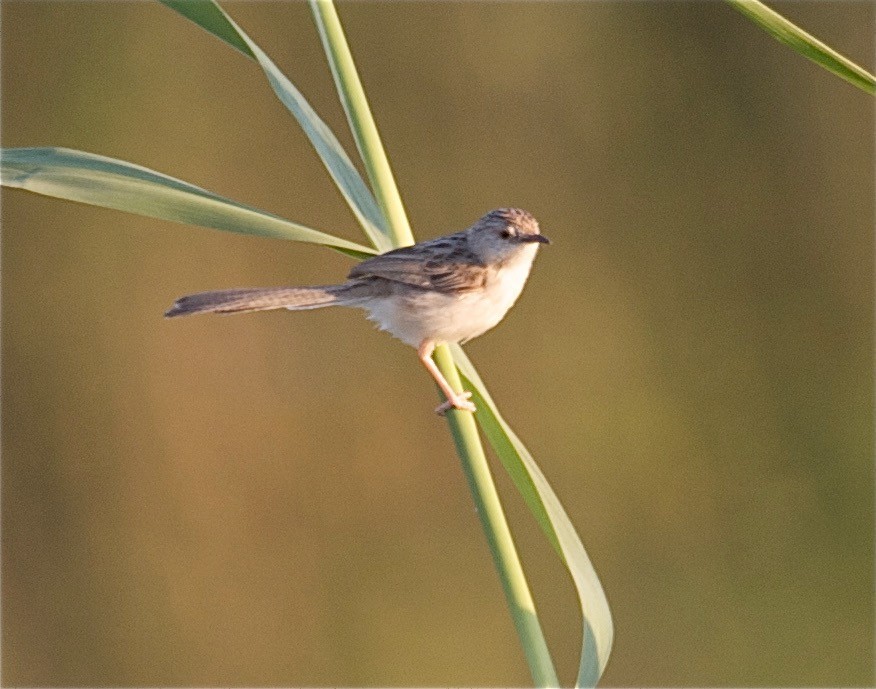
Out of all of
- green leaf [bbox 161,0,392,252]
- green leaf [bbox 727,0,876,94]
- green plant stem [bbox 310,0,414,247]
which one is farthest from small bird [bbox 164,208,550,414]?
green leaf [bbox 727,0,876,94]

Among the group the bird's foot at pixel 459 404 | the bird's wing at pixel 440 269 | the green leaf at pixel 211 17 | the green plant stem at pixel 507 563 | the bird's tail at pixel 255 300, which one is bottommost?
the green plant stem at pixel 507 563

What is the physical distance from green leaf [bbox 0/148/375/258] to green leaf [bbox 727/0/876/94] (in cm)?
77

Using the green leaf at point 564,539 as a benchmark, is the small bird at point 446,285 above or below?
above

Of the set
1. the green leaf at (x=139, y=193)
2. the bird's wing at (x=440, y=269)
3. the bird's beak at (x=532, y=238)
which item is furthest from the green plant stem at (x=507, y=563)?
the bird's beak at (x=532, y=238)

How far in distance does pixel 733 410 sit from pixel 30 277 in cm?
311

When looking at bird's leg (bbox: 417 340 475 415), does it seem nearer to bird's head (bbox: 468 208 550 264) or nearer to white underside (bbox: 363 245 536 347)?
white underside (bbox: 363 245 536 347)

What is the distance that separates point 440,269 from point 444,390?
0.70 meters

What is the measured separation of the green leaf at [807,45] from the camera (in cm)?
172

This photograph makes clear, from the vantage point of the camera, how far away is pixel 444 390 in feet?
7.11

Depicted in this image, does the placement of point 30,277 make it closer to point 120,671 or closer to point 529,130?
point 120,671

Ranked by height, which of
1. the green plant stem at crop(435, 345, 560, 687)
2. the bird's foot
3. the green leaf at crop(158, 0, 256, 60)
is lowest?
the green plant stem at crop(435, 345, 560, 687)

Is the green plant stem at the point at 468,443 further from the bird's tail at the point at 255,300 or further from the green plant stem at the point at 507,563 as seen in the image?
the bird's tail at the point at 255,300

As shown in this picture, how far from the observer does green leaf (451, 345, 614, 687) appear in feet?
5.46

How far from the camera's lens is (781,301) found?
542 cm
